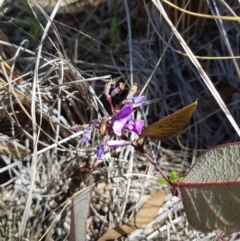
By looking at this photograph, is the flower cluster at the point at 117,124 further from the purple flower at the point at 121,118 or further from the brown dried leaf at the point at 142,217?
the brown dried leaf at the point at 142,217

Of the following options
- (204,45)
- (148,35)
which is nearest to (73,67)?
(148,35)

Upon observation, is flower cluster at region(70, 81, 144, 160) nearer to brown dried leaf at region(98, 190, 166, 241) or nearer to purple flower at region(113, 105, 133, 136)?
purple flower at region(113, 105, 133, 136)

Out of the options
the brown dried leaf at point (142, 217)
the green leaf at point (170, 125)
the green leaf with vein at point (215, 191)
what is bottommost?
the brown dried leaf at point (142, 217)

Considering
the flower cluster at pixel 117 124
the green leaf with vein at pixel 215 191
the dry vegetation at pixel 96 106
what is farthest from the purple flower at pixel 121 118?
the dry vegetation at pixel 96 106

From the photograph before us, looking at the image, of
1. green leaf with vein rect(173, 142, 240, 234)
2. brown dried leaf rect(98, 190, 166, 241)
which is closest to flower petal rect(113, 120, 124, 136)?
green leaf with vein rect(173, 142, 240, 234)

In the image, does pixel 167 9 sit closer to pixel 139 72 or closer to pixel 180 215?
pixel 139 72
